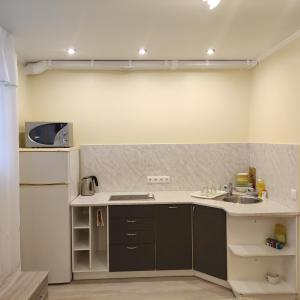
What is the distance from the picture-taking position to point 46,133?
3486 millimetres

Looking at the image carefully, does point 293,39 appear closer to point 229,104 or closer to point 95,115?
point 229,104

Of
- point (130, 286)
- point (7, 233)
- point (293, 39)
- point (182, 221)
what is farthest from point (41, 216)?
point (293, 39)

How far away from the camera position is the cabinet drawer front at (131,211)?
3377mm

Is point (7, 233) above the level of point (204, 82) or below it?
below

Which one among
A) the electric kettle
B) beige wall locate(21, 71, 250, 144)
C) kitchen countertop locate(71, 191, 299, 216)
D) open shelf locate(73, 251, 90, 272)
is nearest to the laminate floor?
open shelf locate(73, 251, 90, 272)

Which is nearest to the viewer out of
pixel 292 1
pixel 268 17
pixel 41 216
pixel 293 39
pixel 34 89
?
pixel 292 1

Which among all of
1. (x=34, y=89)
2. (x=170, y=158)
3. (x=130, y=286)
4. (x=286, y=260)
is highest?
(x=34, y=89)

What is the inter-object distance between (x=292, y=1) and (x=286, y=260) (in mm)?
2352

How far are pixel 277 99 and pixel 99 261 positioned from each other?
2741mm

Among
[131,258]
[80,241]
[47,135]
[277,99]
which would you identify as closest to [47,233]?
[80,241]

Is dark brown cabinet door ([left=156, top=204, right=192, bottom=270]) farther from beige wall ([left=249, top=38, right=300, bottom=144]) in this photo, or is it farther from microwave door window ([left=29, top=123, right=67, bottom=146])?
microwave door window ([left=29, top=123, right=67, bottom=146])

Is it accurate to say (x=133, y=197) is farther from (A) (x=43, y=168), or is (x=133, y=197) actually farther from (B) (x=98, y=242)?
(A) (x=43, y=168)

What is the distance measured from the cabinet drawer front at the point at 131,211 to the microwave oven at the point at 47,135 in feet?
3.08

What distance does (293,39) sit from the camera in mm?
2953
